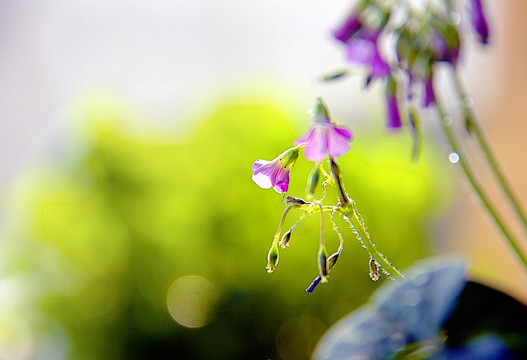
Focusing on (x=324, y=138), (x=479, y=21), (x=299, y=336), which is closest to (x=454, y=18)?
(x=479, y=21)

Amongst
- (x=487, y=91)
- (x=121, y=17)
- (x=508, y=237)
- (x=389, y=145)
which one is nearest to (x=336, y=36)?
(x=508, y=237)

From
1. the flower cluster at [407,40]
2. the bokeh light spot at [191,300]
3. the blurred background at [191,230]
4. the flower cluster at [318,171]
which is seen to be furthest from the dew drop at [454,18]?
the bokeh light spot at [191,300]

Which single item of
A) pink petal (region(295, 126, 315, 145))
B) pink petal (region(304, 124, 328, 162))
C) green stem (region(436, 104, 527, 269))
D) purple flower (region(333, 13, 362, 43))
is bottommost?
green stem (region(436, 104, 527, 269))

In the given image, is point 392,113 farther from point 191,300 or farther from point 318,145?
point 191,300

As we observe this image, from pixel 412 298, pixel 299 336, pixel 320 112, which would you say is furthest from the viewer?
pixel 299 336

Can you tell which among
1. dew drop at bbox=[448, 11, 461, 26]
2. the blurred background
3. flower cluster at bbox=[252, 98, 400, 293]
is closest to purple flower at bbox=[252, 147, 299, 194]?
flower cluster at bbox=[252, 98, 400, 293]

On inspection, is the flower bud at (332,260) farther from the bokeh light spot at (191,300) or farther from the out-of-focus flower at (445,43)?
the bokeh light spot at (191,300)

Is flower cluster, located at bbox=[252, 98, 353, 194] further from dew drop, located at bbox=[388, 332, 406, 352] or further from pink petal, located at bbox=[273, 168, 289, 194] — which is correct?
dew drop, located at bbox=[388, 332, 406, 352]
